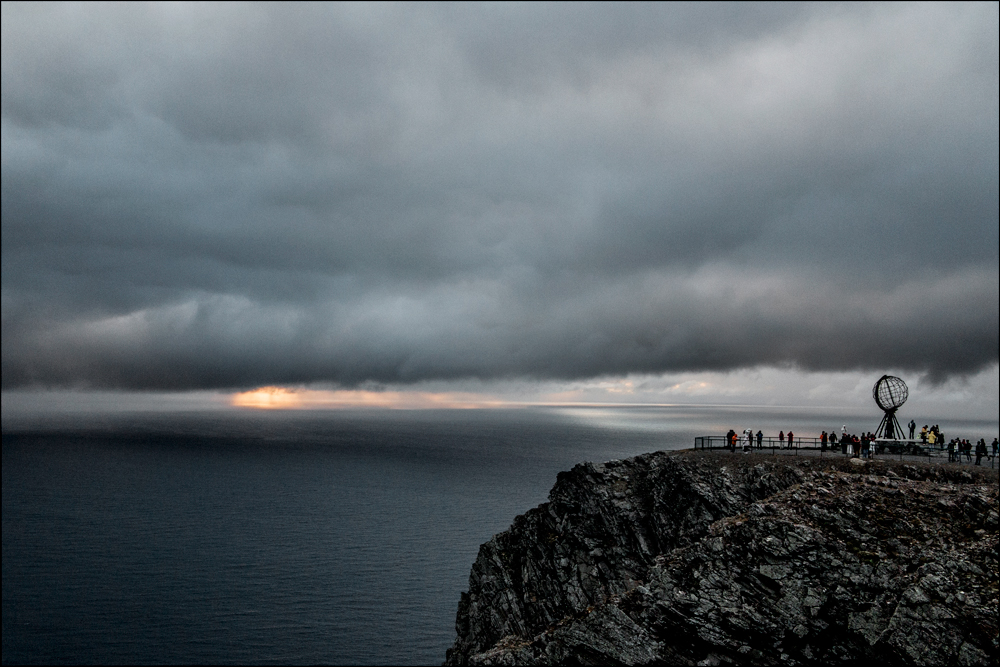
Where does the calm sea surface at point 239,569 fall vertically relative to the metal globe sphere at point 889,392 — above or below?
below

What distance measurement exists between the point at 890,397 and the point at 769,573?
33733 millimetres

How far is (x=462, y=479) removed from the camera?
178625 millimetres

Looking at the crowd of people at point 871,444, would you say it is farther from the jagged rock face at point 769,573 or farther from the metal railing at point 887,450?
the jagged rock face at point 769,573

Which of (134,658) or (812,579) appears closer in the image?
(812,579)

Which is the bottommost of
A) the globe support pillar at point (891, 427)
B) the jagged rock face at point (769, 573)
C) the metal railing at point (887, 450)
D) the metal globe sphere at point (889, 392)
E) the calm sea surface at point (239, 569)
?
the calm sea surface at point (239, 569)

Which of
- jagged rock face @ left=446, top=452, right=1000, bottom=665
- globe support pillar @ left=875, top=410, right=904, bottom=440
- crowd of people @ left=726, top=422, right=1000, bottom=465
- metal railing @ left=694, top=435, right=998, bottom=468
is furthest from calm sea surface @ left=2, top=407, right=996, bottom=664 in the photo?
globe support pillar @ left=875, top=410, right=904, bottom=440

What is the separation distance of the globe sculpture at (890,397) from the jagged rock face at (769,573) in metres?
15.9

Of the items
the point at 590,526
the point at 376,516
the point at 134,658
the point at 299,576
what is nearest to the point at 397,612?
the point at 299,576

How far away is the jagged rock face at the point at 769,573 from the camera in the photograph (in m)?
31.8

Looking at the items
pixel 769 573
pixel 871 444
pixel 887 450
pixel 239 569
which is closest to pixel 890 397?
pixel 887 450

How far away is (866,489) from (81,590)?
9361 cm

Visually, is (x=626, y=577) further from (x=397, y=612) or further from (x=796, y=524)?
(x=397, y=612)

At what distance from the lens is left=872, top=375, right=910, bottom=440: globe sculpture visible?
5803 cm

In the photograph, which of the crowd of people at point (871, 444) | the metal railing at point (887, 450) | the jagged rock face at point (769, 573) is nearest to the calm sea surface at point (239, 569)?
the jagged rock face at point (769, 573)
